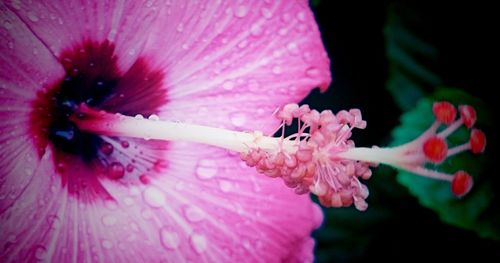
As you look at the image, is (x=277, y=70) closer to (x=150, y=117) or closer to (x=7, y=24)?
(x=150, y=117)

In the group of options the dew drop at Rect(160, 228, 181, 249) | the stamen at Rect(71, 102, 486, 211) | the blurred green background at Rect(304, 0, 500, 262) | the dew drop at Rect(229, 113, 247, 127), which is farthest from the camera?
the blurred green background at Rect(304, 0, 500, 262)

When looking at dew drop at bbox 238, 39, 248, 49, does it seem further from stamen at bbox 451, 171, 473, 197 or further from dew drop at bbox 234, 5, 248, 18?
stamen at bbox 451, 171, 473, 197

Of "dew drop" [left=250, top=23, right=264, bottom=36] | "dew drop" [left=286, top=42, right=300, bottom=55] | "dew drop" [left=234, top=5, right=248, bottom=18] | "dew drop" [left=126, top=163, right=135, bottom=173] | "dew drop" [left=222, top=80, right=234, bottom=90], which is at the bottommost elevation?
"dew drop" [left=126, top=163, right=135, bottom=173]

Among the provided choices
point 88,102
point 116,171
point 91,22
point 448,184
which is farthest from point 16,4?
point 448,184

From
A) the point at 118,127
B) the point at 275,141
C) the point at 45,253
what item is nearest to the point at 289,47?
the point at 275,141

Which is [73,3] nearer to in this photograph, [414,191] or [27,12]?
[27,12]

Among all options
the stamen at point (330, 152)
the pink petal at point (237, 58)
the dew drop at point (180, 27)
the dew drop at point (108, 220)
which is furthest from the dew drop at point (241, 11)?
the dew drop at point (108, 220)

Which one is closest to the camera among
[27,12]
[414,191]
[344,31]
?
[27,12]

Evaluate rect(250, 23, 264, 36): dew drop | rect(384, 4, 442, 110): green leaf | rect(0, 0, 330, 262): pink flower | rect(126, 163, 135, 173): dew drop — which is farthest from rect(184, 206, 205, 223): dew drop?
rect(384, 4, 442, 110): green leaf
